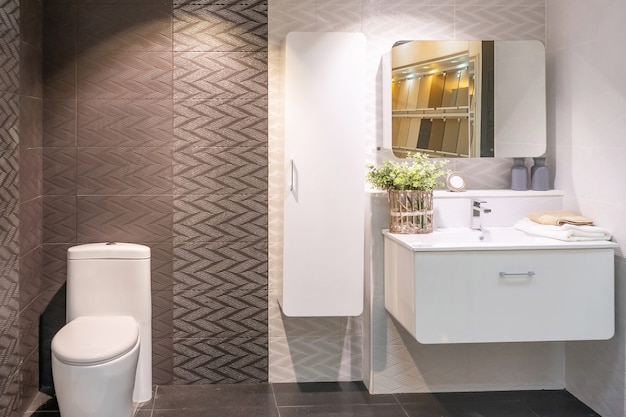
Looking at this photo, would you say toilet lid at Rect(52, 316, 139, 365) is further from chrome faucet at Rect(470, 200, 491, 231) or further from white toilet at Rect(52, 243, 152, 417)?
chrome faucet at Rect(470, 200, 491, 231)

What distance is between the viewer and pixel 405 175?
3451 mm

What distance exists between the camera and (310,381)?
386 cm

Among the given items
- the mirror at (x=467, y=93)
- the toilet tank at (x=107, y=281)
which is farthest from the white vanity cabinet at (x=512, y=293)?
the toilet tank at (x=107, y=281)

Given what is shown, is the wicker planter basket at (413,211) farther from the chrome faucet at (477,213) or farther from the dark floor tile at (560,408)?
the dark floor tile at (560,408)

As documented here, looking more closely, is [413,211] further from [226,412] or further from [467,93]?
[226,412]

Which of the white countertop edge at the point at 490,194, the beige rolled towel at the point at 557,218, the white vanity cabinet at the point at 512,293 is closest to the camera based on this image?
the white vanity cabinet at the point at 512,293

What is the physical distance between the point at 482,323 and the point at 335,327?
96 cm

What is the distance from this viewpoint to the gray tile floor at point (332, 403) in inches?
135

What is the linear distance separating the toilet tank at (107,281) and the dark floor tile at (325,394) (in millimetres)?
790

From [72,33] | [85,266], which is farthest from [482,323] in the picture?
[72,33]

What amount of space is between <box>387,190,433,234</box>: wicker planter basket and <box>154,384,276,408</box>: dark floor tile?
105 centimetres

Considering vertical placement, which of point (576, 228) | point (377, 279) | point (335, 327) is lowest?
point (335, 327)

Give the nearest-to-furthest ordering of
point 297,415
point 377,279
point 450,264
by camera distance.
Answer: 1. point 450,264
2. point 297,415
3. point 377,279

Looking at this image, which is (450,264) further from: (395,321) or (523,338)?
(395,321)
